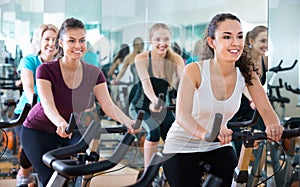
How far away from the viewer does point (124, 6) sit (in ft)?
17.4

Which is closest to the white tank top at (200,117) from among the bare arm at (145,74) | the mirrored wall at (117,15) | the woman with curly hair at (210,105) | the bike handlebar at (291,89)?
the woman with curly hair at (210,105)

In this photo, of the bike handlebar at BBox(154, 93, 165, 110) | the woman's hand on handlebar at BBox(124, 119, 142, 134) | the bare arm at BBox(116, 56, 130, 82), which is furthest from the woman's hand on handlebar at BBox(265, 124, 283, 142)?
the bare arm at BBox(116, 56, 130, 82)

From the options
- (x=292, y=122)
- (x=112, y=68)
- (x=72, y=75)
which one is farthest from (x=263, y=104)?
(x=292, y=122)

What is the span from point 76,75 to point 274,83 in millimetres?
2054

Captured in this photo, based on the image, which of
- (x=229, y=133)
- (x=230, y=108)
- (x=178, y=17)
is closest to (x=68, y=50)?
(x=230, y=108)

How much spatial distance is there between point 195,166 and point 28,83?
1.90 m

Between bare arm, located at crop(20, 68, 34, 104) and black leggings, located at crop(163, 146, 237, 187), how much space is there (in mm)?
1668

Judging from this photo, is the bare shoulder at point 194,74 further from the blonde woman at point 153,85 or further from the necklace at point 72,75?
the necklace at point 72,75

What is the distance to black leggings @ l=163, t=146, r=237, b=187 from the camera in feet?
9.15

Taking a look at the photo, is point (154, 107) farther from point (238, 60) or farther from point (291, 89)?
point (291, 89)

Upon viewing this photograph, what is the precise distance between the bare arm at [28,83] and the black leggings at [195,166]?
1.67m

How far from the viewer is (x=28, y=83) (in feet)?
14.2

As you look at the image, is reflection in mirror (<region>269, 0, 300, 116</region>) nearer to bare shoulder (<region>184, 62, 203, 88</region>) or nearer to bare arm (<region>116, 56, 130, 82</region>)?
bare arm (<region>116, 56, 130, 82</region>)

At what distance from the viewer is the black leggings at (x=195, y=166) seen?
2.79m
